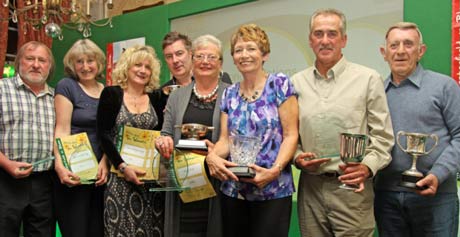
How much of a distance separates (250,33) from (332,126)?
549 millimetres

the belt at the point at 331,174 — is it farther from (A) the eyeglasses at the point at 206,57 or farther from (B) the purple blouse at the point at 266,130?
(A) the eyeglasses at the point at 206,57

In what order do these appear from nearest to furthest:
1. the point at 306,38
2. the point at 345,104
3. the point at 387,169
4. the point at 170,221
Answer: the point at 345,104, the point at 387,169, the point at 170,221, the point at 306,38

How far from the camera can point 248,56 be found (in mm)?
2020

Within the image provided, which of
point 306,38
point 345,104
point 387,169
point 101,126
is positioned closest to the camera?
point 345,104

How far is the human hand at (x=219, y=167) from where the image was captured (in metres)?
1.97

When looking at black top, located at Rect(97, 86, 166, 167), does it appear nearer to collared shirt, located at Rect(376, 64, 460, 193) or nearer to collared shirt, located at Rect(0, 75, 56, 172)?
collared shirt, located at Rect(0, 75, 56, 172)

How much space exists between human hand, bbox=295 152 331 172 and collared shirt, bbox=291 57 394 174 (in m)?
0.04

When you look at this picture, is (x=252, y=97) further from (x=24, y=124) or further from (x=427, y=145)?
(x=24, y=124)

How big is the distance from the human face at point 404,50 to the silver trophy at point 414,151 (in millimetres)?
368

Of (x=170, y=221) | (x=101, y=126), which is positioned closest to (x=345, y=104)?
(x=170, y=221)

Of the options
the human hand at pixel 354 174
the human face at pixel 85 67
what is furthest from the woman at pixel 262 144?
the human face at pixel 85 67

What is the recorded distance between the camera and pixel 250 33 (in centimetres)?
203

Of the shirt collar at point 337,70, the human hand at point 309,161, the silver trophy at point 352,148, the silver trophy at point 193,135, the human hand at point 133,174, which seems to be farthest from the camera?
the human hand at point 133,174

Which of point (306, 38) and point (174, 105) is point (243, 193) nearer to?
point (174, 105)
